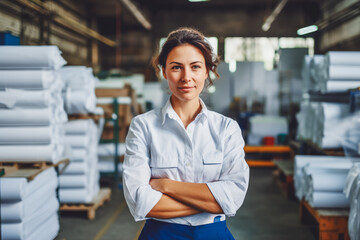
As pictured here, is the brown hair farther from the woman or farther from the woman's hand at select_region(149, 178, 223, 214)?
the woman's hand at select_region(149, 178, 223, 214)

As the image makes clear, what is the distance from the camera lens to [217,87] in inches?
481

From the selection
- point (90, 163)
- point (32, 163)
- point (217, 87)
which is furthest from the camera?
point (217, 87)

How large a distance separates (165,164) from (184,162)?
111mm

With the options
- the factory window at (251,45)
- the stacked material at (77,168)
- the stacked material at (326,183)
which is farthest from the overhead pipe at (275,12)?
the stacked material at (77,168)

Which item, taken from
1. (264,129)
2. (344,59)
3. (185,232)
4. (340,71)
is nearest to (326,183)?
(340,71)

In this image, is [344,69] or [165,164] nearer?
[165,164]

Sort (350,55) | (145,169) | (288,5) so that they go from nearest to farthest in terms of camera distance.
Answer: (145,169), (350,55), (288,5)

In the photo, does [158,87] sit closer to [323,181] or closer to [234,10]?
[234,10]

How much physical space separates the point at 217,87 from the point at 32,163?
9.52m

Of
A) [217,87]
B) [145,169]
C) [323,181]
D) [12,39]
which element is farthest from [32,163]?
[217,87]

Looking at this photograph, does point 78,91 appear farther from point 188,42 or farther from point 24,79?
point 188,42

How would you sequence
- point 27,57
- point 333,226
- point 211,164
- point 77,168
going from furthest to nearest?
point 77,168 → point 333,226 → point 27,57 → point 211,164

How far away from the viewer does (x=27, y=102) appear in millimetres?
3189

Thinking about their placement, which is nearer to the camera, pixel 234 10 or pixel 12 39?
pixel 12 39
